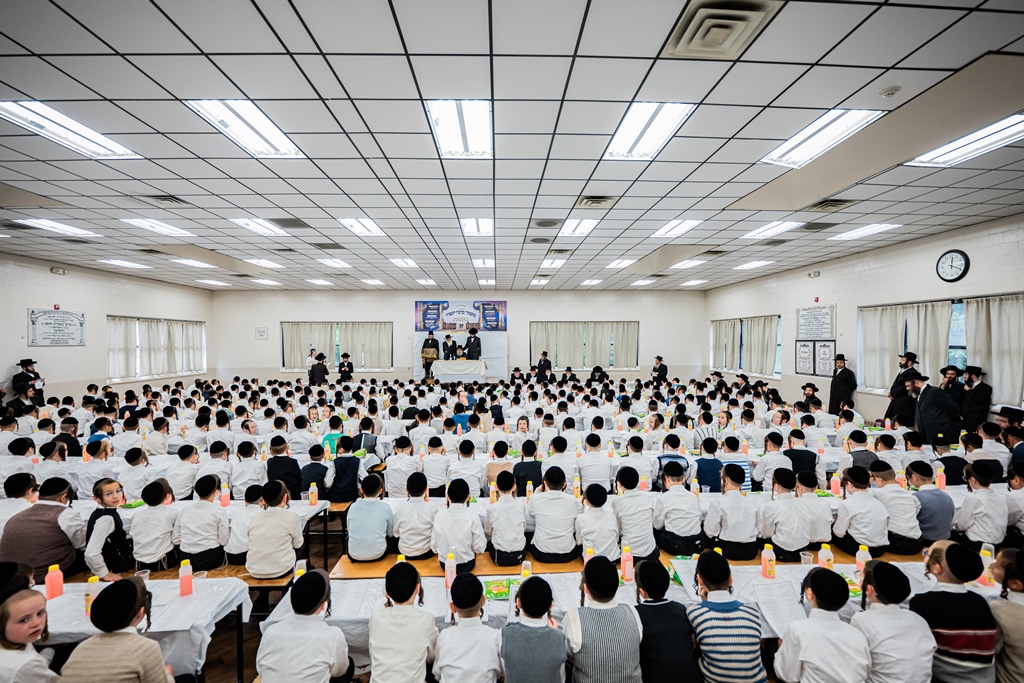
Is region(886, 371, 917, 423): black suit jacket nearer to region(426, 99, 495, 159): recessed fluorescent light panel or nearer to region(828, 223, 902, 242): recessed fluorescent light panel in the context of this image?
region(828, 223, 902, 242): recessed fluorescent light panel

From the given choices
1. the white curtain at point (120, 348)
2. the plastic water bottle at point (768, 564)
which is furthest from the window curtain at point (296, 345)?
the plastic water bottle at point (768, 564)

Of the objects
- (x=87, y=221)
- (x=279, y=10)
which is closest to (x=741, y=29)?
(x=279, y=10)

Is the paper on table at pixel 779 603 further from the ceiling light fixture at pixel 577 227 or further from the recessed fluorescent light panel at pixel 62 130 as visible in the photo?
the recessed fluorescent light panel at pixel 62 130

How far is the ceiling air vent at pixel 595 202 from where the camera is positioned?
6.43 meters

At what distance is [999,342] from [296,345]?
749 inches

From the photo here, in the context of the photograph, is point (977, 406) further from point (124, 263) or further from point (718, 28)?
point (124, 263)

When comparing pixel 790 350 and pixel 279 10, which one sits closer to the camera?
pixel 279 10

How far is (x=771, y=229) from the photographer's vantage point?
8156 millimetres

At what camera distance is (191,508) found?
13.7 feet

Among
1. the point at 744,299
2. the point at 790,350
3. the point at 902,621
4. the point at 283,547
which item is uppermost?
the point at 744,299

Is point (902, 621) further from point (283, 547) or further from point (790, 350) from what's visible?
point (790, 350)

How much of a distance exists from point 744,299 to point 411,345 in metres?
11.8

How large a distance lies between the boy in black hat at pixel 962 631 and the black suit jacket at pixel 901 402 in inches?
278

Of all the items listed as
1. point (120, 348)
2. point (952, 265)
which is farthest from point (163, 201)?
point (952, 265)
